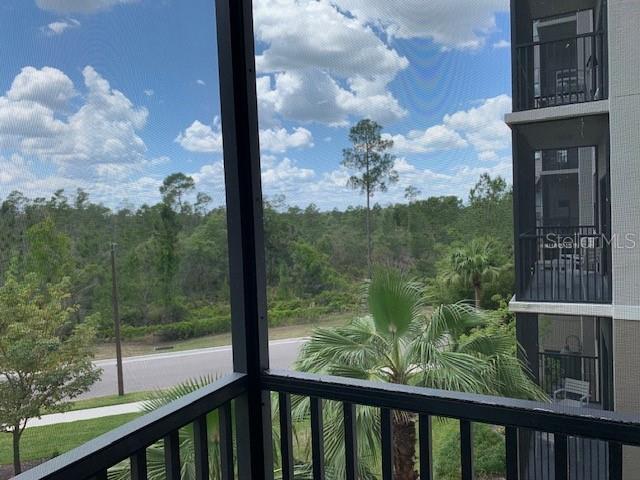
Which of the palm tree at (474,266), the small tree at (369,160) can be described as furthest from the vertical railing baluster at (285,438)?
the palm tree at (474,266)

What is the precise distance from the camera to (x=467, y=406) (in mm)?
1609

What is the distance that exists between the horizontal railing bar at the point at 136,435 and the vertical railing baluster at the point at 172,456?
45 millimetres

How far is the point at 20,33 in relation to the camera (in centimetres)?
125

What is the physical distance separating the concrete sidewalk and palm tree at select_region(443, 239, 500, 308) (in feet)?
3.46

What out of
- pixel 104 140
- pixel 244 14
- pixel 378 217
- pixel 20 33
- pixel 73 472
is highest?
pixel 244 14

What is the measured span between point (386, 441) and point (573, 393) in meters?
0.62

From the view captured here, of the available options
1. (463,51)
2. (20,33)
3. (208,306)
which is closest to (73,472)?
(208,306)

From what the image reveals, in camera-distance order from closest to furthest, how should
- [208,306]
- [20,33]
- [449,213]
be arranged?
[20,33]
[449,213]
[208,306]

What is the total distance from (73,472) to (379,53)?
1520mm

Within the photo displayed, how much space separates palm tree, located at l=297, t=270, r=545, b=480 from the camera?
169cm

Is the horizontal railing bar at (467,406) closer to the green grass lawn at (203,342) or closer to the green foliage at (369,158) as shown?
the green grass lawn at (203,342)

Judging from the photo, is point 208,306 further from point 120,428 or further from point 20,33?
point 20,33

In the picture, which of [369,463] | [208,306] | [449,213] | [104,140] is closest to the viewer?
[104,140]

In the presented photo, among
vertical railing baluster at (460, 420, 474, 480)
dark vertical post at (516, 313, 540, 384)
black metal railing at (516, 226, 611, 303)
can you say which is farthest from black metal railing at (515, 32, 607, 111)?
vertical railing baluster at (460, 420, 474, 480)
